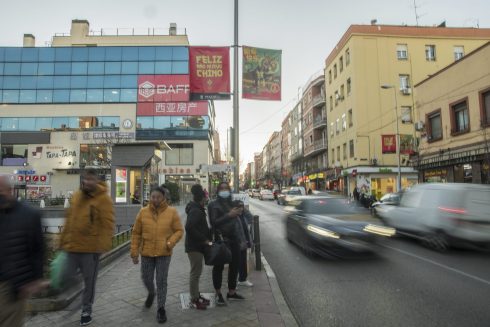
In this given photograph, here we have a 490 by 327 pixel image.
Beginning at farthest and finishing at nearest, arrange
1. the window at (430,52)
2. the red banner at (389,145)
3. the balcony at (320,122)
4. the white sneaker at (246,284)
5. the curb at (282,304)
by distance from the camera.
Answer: the balcony at (320,122) → the window at (430,52) → the red banner at (389,145) → the white sneaker at (246,284) → the curb at (282,304)

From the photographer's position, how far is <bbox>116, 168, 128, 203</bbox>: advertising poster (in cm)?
A: 1742

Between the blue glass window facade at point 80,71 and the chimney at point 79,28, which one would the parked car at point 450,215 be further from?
the chimney at point 79,28

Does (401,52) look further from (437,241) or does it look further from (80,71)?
(80,71)

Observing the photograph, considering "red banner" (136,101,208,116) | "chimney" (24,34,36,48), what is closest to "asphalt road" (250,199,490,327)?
"red banner" (136,101,208,116)

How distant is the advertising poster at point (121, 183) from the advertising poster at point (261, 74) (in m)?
9.30

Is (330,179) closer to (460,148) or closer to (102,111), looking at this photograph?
(460,148)

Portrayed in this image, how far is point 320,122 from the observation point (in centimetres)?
5188

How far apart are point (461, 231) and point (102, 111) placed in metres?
48.7

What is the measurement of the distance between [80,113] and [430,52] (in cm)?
4139

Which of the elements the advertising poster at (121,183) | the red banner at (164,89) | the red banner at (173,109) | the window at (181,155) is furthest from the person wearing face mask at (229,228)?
the red banner at (164,89)

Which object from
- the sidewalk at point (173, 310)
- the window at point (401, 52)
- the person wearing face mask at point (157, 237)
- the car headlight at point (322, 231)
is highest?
the window at point (401, 52)

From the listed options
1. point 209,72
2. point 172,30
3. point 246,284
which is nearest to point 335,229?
point 246,284

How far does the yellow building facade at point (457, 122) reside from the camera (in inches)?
824

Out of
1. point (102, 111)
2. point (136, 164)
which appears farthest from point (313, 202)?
point (102, 111)
